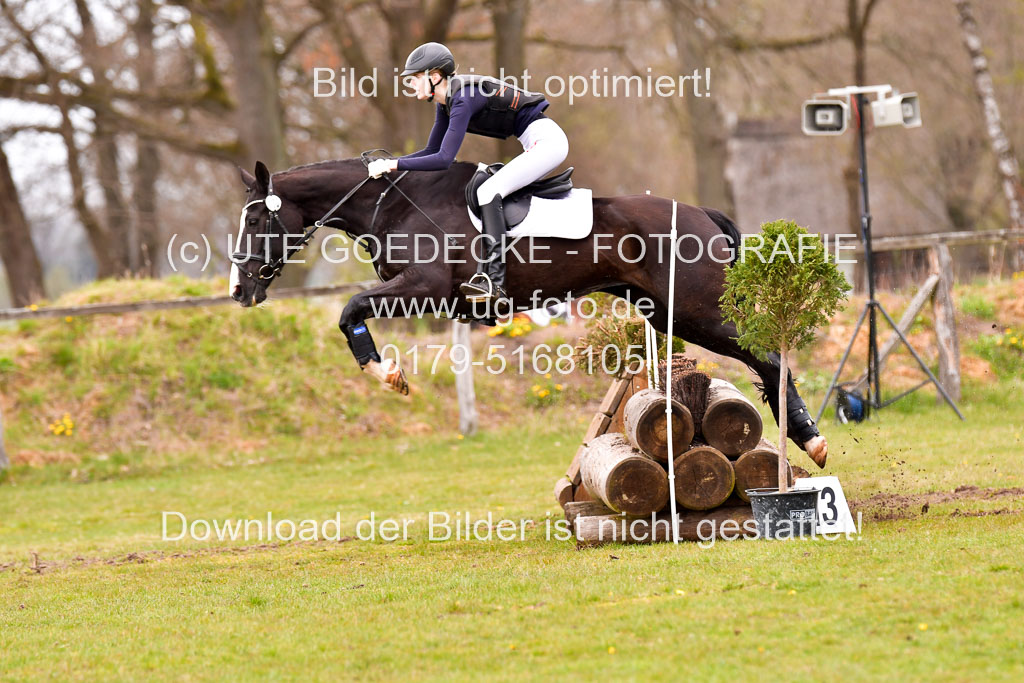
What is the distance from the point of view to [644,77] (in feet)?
76.2

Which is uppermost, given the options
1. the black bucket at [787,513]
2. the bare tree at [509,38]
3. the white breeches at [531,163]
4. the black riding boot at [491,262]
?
the bare tree at [509,38]

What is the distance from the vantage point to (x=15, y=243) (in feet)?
74.7

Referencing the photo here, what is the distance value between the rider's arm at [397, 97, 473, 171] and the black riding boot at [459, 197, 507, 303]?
0.38 metres

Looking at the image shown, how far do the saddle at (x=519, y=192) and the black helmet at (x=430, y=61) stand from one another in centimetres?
66

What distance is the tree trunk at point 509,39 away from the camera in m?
19.4

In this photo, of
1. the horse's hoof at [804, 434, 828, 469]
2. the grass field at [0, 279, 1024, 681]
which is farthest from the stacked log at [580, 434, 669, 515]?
the horse's hoof at [804, 434, 828, 469]

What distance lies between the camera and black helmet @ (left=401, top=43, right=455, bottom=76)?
269 inches

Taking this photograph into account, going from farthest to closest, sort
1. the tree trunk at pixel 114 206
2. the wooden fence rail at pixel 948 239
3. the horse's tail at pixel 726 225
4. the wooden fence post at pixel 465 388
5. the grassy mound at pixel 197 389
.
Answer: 1. the tree trunk at pixel 114 206
2. the grassy mound at pixel 197 389
3. the wooden fence post at pixel 465 388
4. the wooden fence rail at pixel 948 239
5. the horse's tail at pixel 726 225

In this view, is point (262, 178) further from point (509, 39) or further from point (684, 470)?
point (509, 39)

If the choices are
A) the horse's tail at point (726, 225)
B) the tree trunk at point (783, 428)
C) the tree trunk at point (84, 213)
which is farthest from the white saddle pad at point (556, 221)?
the tree trunk at point (84, 213)

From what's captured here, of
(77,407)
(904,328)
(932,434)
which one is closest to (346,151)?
(77,407)

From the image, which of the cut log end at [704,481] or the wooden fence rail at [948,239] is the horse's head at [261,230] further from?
the wooden fence rail at [948,239]

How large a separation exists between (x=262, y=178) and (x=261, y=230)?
34cm

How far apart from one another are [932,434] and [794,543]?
5223 mm
